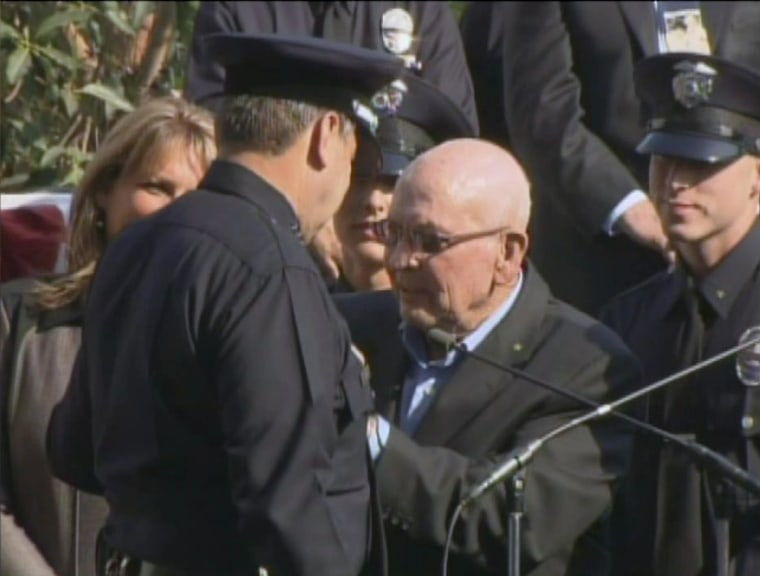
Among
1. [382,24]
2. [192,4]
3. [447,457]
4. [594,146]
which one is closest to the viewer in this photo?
[447,457]

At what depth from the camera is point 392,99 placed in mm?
6406

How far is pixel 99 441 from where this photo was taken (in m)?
4.82

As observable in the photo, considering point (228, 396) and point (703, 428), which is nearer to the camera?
point (228, 396)

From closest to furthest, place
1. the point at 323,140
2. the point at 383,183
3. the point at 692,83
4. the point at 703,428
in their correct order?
the point at 323,140
the point at 703,428
the point at 692,83
the point at 383,183

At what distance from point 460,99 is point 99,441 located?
2780mm

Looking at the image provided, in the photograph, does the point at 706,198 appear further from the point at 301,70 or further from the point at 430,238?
the point at 301,70

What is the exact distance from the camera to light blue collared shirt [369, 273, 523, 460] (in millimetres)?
5387

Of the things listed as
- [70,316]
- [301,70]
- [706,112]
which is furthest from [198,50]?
[301,70]

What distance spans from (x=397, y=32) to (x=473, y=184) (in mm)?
2086

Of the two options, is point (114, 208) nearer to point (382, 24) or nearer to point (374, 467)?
point (374, 467)

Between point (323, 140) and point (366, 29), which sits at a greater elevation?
point (323, 140)

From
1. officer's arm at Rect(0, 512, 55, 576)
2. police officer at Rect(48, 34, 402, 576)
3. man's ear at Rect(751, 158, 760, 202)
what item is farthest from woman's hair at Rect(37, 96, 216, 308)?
officer's arm at Rect(0, 512, 55, 576)

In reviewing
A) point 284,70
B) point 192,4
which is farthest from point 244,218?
point 192,4

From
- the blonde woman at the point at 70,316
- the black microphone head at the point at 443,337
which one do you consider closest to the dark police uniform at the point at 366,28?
the blonde woman at the point at 70,316
